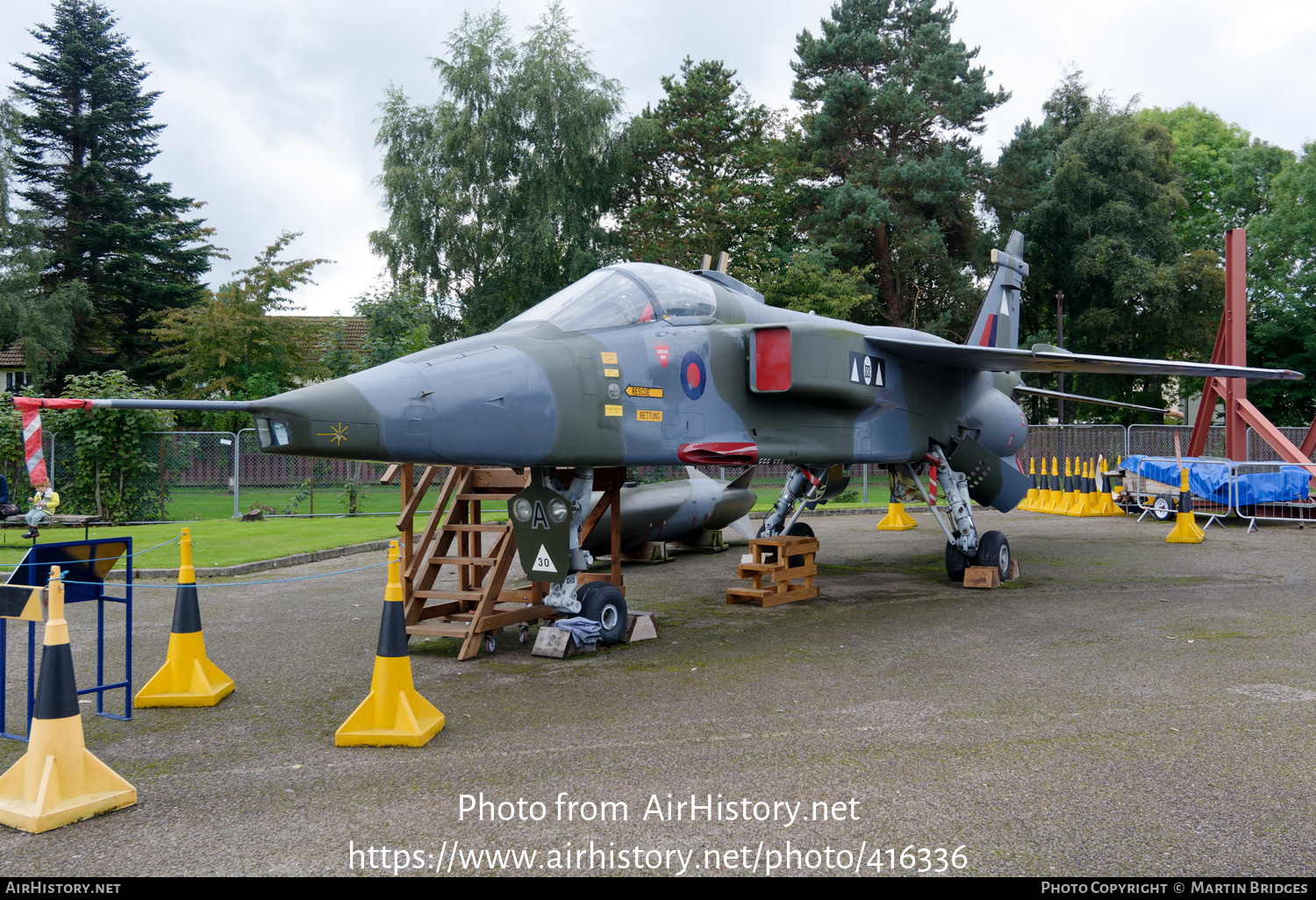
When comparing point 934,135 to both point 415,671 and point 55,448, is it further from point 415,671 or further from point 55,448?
point 415,671

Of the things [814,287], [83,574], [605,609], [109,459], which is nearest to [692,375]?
[605,609]

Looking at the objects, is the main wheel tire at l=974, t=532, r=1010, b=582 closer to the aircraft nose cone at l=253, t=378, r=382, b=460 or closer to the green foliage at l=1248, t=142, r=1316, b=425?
the aircraft nose cone at l=253, t=378, r=382, b=460

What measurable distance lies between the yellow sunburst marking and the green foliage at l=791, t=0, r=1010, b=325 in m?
29.7

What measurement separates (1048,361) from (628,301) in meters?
5.51

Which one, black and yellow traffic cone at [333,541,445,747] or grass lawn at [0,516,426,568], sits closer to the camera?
black and yellow traffic cone at [333,541,445,747]

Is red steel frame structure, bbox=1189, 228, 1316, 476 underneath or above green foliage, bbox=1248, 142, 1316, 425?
underneath

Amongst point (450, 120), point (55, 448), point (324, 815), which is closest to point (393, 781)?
point (324, 815)

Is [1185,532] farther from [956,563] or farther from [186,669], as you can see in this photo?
[186,669]

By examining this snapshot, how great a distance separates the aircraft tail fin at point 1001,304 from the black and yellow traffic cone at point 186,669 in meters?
11.2

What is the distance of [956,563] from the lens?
1075 cm

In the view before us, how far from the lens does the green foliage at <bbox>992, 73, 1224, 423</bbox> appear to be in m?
34.8

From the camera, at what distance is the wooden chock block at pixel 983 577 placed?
10211 millimetres

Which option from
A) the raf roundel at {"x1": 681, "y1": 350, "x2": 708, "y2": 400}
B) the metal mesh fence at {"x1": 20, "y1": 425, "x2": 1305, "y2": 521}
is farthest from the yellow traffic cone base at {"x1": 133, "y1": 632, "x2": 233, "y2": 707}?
the metal mesh fence at {"x1": 20, "y1": 425, "x2": 1305, "y2": 521}

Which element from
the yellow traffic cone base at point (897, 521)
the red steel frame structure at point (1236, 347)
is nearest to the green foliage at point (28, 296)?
the yellow traffic cone base at point (897, 521)
